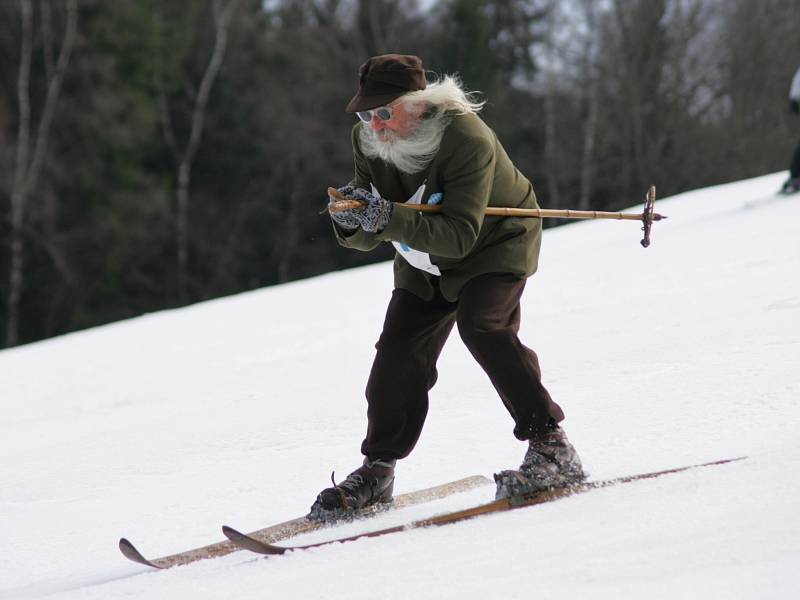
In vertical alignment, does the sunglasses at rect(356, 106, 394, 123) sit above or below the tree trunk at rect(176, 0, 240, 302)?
below

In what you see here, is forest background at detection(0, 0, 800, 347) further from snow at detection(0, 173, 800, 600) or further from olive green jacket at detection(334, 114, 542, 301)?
olive green jacket at detection(334, 114, 542, 301)

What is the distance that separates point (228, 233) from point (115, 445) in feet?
59.1

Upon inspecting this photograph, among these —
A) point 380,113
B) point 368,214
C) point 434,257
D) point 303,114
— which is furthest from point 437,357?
point 303,114

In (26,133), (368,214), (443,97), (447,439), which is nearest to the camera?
(368,214)

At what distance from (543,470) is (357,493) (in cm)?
53

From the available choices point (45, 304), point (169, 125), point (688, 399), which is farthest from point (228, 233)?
point (688, 399)

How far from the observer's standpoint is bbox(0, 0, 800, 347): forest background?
62.5 feet

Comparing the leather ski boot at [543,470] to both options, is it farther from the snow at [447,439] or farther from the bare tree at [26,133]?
the bare tree at [26,133]

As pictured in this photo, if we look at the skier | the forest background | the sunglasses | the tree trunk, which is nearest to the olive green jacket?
the sunglasses

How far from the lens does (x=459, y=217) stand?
2.76 m

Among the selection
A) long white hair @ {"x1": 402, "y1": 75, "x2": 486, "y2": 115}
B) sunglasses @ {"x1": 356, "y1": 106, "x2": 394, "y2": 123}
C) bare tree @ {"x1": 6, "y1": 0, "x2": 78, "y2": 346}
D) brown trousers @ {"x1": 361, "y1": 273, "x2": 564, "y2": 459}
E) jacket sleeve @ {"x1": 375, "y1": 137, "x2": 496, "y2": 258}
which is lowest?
brown trousers @ {"x1": 361, "y1": 273, "x2": 564, "y2": 459}

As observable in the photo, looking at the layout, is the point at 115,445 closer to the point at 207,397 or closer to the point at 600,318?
the point at 207,397

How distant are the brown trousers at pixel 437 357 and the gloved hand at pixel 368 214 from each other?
1.36 feet

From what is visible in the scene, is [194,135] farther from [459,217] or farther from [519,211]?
[459,217]
